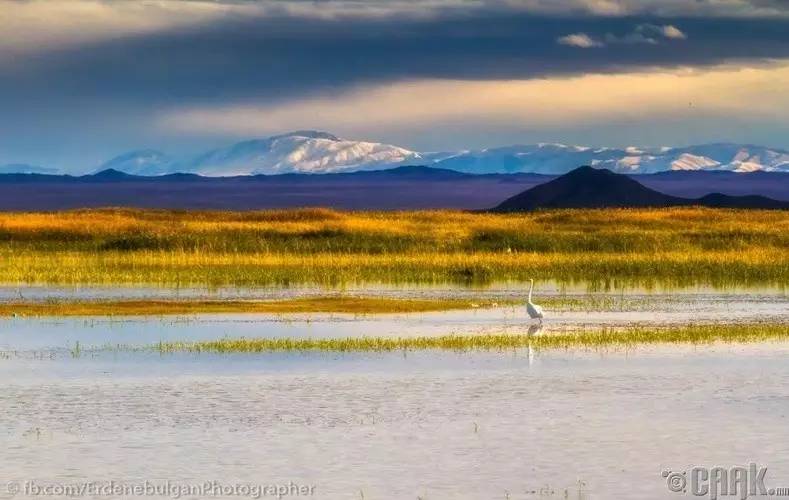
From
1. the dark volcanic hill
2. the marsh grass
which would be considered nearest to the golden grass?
the marsh grass

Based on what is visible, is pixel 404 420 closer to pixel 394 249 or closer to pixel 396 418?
pixel 396 418

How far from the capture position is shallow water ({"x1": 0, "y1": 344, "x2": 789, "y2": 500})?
55.2ft

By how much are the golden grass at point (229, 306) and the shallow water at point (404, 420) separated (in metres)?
9.40

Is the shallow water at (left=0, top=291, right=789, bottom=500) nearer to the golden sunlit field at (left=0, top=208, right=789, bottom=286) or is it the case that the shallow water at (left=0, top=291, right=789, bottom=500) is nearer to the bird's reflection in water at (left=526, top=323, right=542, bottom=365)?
the bird's reflection in water at (left=526, top=323, right=542, bottom=365)

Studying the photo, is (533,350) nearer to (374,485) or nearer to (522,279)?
(374,485)

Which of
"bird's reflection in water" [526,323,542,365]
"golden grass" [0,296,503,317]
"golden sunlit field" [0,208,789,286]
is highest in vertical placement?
"golden sunlit field" [0,208,789,286]

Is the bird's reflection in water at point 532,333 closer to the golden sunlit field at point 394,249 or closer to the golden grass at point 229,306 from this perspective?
the golden grass at point 229,306

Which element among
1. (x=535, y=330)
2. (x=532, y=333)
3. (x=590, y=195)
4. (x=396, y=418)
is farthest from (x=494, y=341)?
(x=590, y=195)

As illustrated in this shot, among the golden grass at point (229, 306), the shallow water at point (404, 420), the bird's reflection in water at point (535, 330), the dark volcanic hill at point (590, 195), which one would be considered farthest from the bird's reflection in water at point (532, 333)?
the dark volcanic hill at point (590, 195)

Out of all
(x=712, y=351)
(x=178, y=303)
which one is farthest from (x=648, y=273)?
(x=712, y=351)

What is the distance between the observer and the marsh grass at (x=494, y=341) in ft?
95.1

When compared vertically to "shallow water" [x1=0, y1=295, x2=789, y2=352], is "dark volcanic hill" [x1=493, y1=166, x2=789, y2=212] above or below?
above

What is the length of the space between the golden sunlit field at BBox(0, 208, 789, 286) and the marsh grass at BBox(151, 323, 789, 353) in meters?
16.8

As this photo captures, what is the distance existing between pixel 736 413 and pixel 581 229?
5249cm
